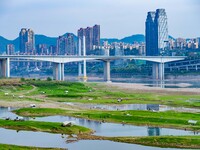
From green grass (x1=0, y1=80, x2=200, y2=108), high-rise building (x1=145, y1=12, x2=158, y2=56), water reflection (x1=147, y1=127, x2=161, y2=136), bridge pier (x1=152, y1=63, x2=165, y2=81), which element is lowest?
water reflection (x1=147, y1=127, x2=161, y2=136)

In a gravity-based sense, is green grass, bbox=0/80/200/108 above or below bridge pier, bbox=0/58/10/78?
below

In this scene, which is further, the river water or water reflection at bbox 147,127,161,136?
water reflection at bbox 147,127,161,136

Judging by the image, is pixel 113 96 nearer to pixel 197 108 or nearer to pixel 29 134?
pixel 197 108

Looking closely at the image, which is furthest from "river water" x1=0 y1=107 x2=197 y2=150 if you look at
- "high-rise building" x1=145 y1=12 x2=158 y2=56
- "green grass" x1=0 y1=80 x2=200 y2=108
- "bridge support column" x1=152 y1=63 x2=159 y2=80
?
"high-rise building" x1=145 y1=12 x2=158 y2=56

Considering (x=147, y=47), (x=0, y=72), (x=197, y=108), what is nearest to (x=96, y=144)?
(x=197, y=108)

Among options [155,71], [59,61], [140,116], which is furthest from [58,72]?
[140,116]

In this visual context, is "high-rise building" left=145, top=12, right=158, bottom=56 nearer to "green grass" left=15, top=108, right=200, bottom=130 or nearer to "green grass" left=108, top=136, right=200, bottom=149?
"green grass" left=15, top=108, right=200, bottom=130
